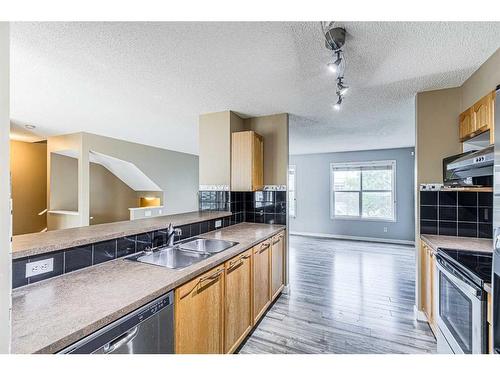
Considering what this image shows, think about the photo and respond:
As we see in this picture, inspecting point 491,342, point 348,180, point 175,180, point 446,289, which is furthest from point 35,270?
point 348,180

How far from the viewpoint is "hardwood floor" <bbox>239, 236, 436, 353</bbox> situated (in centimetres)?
207

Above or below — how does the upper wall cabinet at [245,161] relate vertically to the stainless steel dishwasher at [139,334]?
above

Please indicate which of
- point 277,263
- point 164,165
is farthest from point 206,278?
point 164,165

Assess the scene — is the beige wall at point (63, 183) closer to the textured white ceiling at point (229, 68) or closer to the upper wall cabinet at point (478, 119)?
Answer: the textured white ceiling at point (229, 68)

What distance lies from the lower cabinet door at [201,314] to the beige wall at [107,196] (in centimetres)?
499

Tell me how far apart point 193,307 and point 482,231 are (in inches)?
112

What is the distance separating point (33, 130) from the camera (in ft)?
14.3

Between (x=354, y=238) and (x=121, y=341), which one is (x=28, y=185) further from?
(x=354, y=238)

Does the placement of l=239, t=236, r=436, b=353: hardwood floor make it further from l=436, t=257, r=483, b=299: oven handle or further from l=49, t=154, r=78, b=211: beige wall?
l=49, t=154, r=78, b=211: beige wall

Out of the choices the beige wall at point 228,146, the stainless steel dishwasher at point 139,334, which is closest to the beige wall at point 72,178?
the beige wall at point 228,146

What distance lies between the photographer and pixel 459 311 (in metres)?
1.53

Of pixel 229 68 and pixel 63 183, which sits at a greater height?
pixel 229 68

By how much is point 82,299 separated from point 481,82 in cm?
320

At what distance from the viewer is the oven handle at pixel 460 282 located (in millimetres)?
1303
